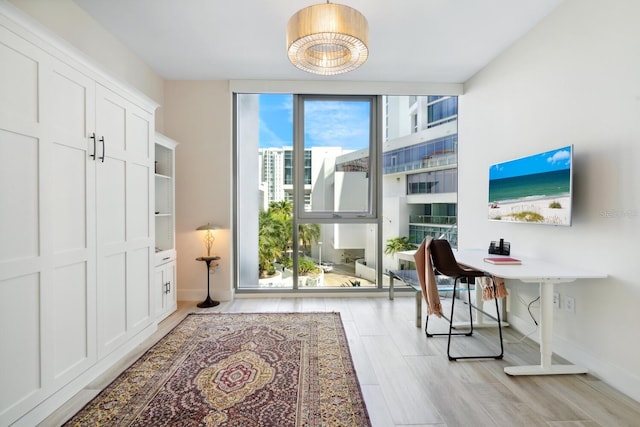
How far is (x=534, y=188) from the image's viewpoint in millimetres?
2496

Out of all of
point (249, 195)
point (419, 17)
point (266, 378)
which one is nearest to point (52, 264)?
point (266, 378)

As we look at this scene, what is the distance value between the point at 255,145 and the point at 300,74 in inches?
40.6

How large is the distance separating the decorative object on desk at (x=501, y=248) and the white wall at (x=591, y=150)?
0.52 ft

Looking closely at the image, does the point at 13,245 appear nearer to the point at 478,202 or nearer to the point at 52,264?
the point at 52,264

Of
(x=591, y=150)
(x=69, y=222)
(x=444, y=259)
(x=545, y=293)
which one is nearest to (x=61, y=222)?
(x=69, y=222)

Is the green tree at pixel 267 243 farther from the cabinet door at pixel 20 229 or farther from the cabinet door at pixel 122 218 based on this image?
the cabinet door at pixel 20 229

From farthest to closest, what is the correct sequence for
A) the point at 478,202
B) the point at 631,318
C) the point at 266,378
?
the point at 478,202
the point at 266,378
the point at 631,318

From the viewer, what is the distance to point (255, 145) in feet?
13.4

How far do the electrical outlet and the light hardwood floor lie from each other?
0.42m

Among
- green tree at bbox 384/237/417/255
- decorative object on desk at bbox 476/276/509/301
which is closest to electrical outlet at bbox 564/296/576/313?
decorative object on desk at bbox 476/276/509/301

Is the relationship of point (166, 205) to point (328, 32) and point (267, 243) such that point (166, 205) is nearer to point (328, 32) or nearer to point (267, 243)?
point (267, 243)

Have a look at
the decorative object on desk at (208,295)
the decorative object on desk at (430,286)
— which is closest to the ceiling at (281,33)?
the decorative object on desk at (430,286)

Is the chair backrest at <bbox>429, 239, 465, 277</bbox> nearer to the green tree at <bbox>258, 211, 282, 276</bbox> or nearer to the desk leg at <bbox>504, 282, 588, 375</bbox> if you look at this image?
the desk leg at <bbox>504, 282, 588, 375</bbox>

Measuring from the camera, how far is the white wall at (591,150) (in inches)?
75.3
